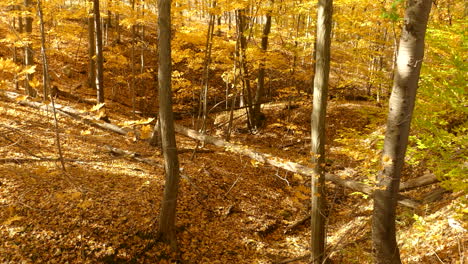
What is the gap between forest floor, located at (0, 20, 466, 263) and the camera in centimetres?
597

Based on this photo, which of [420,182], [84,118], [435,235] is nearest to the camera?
[435,235]

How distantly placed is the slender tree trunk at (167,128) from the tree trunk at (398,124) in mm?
3780

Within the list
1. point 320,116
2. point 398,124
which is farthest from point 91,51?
point 398,124

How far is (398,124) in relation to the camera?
387cm

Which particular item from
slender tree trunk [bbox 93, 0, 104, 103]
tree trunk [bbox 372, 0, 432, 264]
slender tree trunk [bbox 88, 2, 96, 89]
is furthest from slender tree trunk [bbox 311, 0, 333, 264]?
slender tree trunk [bbox 88, 2, 96, 89]

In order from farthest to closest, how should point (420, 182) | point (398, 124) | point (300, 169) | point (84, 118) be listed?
point (84, 118) < point (300, 169) < point (420, 182) < point (398, 124)

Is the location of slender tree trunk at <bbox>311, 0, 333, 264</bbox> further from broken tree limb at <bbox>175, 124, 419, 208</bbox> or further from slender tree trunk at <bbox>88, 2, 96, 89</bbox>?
slender tree trunk at <bbox>88, 2, 96, 89</bbox>

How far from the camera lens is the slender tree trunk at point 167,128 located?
18.1 ft

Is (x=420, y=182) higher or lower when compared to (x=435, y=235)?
higher

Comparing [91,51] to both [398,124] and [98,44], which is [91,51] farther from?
[398,124]

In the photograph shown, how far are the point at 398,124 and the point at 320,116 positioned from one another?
1395 millimetres

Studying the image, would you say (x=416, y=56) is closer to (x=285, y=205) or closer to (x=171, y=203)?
(x=171, y=203)

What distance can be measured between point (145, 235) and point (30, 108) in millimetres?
9810

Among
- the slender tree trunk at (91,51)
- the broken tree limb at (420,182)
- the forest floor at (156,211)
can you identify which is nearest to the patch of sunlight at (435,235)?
the forest floor at (156,211)
